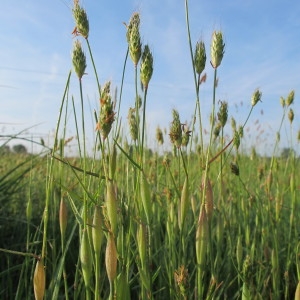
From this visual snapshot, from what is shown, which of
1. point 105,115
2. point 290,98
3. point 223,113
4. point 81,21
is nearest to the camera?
point 105,115

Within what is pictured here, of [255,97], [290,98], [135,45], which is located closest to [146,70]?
[135,45]

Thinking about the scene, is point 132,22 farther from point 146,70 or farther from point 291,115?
point 291,115

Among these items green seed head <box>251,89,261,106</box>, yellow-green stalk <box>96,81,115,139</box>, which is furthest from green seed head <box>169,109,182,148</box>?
green seed head <box>251,89,261,106</box>

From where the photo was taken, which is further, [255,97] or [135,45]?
[255,97]

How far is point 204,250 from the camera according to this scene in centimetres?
64

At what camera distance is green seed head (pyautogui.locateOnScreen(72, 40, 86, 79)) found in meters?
0.64

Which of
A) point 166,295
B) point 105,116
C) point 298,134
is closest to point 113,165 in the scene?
point 105,116

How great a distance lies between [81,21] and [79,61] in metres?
0.06

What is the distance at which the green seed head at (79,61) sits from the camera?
2.11 ft

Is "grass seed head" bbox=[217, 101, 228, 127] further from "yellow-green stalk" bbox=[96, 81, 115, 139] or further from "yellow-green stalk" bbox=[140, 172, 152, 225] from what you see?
"yellow-green stalk" bbox=[96, 81, 115, 139]

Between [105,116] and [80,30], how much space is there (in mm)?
190

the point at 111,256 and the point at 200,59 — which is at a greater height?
the point at 200,59

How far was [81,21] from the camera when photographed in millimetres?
646

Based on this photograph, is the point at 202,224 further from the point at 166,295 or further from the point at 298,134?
the point at 298,134
